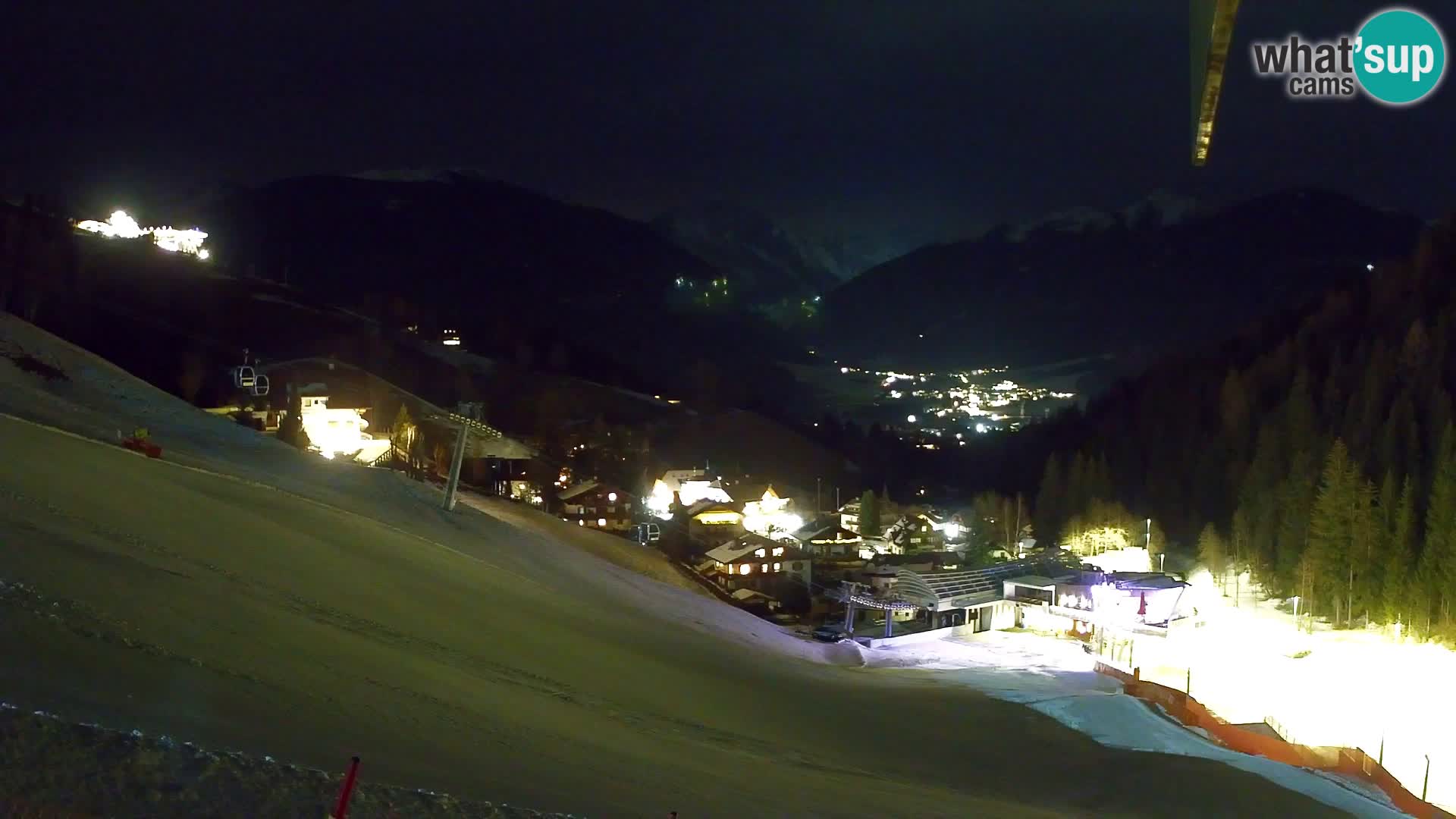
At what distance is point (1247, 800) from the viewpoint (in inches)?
405

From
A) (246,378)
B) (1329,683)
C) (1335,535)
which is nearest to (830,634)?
(1329,683)

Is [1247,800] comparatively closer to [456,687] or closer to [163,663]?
[456,687]

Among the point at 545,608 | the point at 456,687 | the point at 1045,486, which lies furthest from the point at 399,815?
the point at 1045,486

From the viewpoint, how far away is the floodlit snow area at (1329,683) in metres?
22.1

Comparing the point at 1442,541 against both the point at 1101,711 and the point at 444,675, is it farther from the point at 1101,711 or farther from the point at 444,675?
the point at 444,675

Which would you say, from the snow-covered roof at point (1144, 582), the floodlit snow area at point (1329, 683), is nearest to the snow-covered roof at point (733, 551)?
the snow-covered roof at point (1144, 582)

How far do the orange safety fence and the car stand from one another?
43.8 ft

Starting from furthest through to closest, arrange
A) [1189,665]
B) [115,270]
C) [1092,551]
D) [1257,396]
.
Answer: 1. [115,270]
2. [1257,396]
3. [1092,551]
4. [1189,665]

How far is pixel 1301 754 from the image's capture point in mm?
16406

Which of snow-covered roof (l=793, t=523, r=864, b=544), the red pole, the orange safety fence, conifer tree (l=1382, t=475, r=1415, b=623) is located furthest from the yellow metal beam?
snow-covered roof (l=793, t=523, r=864, b=544)

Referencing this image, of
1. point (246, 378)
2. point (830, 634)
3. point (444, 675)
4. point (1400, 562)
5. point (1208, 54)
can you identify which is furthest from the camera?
point (1400, 562)

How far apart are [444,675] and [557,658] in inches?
107

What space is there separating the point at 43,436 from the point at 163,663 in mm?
9963

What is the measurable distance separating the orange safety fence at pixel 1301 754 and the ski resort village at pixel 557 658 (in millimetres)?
Result: 74
